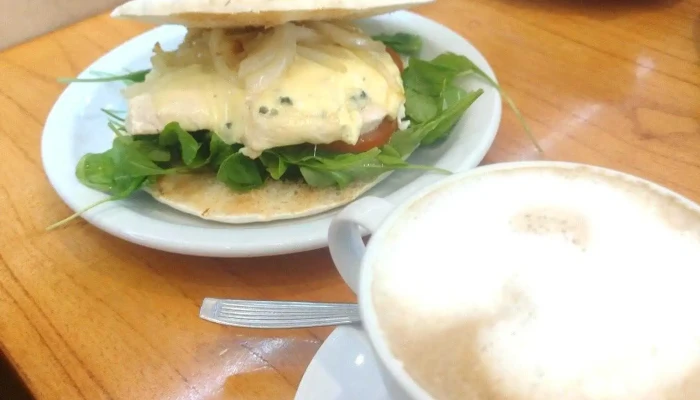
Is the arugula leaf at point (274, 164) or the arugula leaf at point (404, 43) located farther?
the arugula leaf at point (404, 43)

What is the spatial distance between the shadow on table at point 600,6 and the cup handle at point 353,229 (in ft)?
3.47

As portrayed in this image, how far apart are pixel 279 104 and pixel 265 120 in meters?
0.03

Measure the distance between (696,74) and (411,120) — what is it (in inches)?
21.8

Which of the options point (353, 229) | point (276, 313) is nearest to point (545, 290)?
point (353, 229)

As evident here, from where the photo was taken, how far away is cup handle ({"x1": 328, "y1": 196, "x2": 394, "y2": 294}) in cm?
53

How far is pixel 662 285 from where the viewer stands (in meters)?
0.45

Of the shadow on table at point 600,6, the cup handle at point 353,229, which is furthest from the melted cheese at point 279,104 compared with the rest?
the shadow on table at point 600,6

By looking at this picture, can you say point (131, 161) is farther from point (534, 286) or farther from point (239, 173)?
point (534, 286)

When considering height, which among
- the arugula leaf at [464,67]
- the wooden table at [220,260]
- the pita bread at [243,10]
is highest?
the pita bread at [243,10]

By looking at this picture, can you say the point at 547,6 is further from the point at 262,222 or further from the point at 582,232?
the point at 582,232

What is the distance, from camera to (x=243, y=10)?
→ 0.82 m

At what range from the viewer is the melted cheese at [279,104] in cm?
90

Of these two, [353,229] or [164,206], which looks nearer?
[353,229]

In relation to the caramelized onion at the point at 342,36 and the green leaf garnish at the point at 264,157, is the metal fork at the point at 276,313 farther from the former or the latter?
the caramelized onion at the point at 342,36
